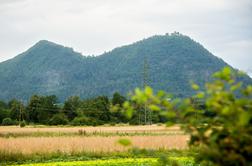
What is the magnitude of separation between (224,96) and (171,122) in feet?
1.00

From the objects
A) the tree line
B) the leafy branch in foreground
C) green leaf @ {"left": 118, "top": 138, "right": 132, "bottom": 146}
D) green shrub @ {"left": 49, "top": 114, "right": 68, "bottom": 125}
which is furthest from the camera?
the tree line

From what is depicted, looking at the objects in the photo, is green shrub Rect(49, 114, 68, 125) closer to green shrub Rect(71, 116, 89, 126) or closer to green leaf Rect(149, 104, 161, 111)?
green shrub Rect(71, 116, 89, 126)

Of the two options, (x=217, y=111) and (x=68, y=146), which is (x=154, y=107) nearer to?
(x=217, y=111)

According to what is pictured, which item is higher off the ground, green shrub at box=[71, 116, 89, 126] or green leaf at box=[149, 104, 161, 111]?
green leaf at box=[149, 104, 161, 111]

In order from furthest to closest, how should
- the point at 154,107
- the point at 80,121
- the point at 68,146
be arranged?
the point at 80,121 < the point at 68,146 < the point at 154,107

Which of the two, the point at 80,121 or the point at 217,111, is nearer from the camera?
the point at 217,111

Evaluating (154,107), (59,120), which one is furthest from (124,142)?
(59,120)

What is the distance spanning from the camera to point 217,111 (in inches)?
94.1

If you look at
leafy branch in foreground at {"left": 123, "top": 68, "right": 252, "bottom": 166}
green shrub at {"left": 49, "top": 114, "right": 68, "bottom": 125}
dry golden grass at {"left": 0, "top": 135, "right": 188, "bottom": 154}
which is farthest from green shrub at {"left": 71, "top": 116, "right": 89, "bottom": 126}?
leafy branch in foreground at {"left": 123, "top": 68, "right": 252, "bottom": 166}

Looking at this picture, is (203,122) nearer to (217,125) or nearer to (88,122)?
(217,125)

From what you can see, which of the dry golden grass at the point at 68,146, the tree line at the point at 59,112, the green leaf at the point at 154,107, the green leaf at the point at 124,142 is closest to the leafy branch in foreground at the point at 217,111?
the green leaf at the point at 154,107

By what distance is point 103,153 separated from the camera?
21578 mm

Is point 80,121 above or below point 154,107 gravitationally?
below

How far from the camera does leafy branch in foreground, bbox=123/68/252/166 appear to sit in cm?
230
